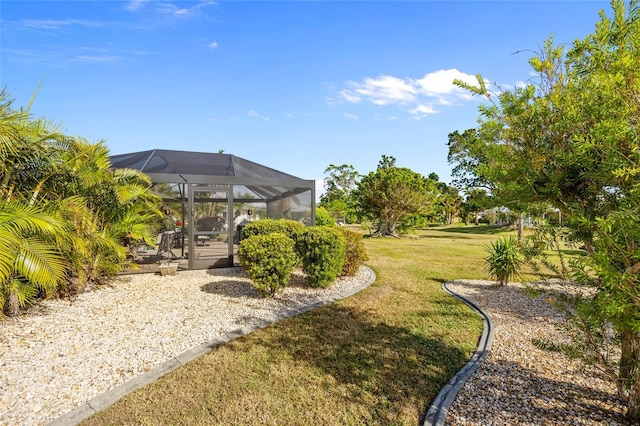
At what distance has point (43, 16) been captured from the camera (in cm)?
695

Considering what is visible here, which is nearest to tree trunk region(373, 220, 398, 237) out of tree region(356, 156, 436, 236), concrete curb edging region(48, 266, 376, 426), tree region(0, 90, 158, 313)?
tree region(356, 156, 436, 236)

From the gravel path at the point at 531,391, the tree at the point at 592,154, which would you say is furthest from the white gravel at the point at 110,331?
the tree at the point at 592,154

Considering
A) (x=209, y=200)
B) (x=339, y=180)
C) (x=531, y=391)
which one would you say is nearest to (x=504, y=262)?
(x=531, y=391)

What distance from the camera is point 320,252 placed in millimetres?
7109

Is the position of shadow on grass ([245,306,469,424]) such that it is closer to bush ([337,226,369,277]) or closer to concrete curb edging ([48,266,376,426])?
concrete curb edging ([48,266,376,426])

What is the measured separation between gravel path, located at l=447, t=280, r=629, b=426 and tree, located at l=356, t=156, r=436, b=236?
709 inches

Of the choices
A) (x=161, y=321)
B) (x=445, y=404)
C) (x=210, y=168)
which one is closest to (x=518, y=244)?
(x=445, y=404)

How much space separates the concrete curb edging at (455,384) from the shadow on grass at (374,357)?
0.08 metres

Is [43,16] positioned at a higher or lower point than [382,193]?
higher

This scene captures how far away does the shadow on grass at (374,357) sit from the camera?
10.1 ft

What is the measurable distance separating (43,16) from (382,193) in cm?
1938

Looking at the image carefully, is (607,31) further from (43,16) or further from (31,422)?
(43,16)

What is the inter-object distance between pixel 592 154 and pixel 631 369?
204 centimetres

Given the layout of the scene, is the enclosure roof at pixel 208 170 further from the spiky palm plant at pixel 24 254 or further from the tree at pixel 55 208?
the spiky palm plant at pixel 24 254
